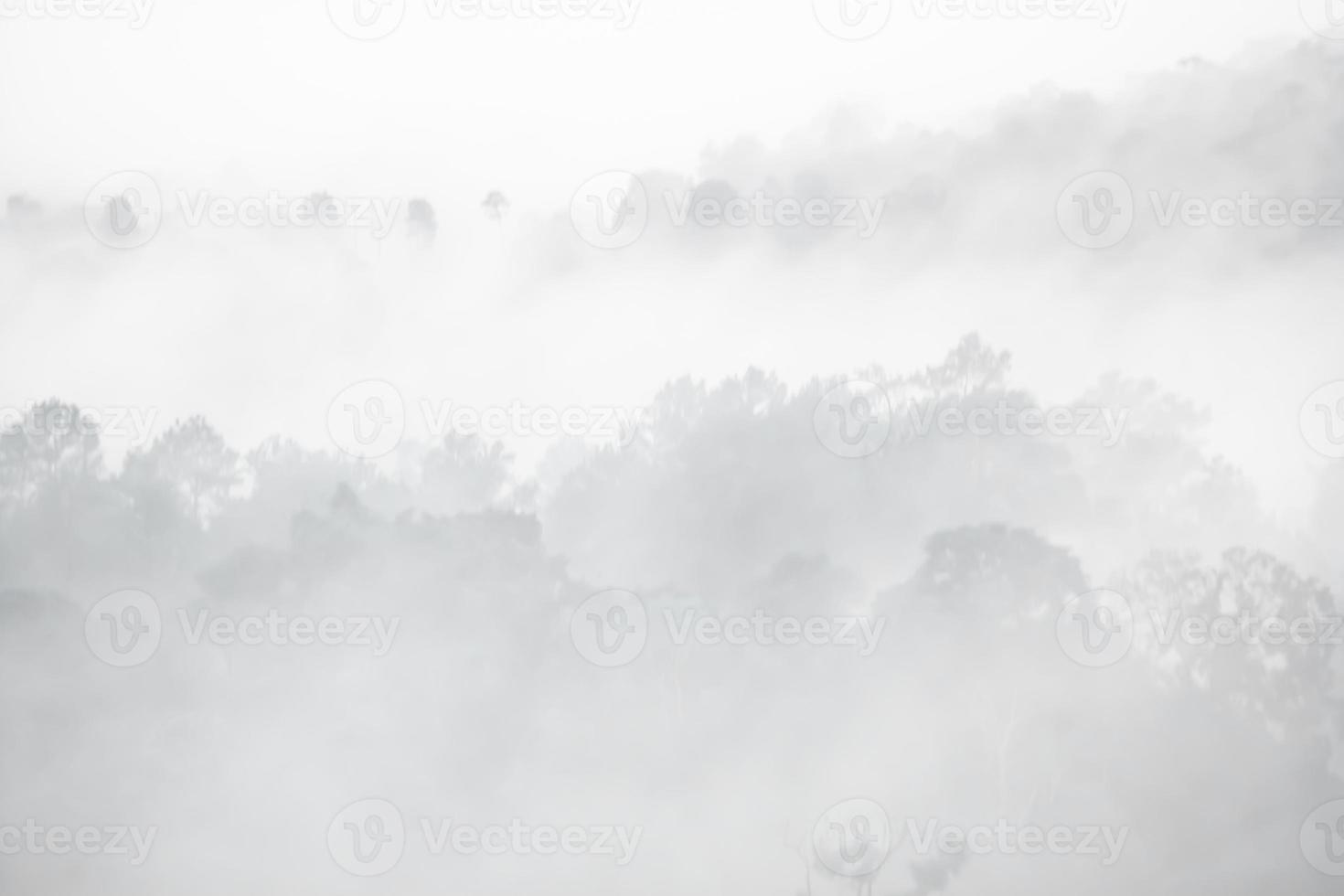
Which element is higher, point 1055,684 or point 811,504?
point 811,504

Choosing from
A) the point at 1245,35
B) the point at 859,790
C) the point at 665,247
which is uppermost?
the point at 1245,35

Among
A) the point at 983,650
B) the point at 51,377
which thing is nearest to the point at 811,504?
the point at 983,650

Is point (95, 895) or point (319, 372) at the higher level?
point (319, 372)

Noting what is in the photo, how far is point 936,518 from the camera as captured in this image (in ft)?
10.4

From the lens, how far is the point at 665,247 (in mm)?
3256

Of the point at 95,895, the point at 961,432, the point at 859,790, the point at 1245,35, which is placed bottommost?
the point at 95,895

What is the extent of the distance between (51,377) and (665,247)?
71.1 inches

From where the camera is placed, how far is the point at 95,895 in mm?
3119

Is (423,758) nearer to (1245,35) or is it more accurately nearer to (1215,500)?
(1215,500)

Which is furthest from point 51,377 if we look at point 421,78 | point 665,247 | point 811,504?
point 811,504

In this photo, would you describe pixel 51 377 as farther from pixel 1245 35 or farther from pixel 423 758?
pixel 1245 35

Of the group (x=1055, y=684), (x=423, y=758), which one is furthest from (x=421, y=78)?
(x=1055, y=684)

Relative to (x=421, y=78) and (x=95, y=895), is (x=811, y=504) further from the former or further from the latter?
(x=95, y=895)

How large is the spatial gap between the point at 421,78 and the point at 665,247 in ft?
2.88
